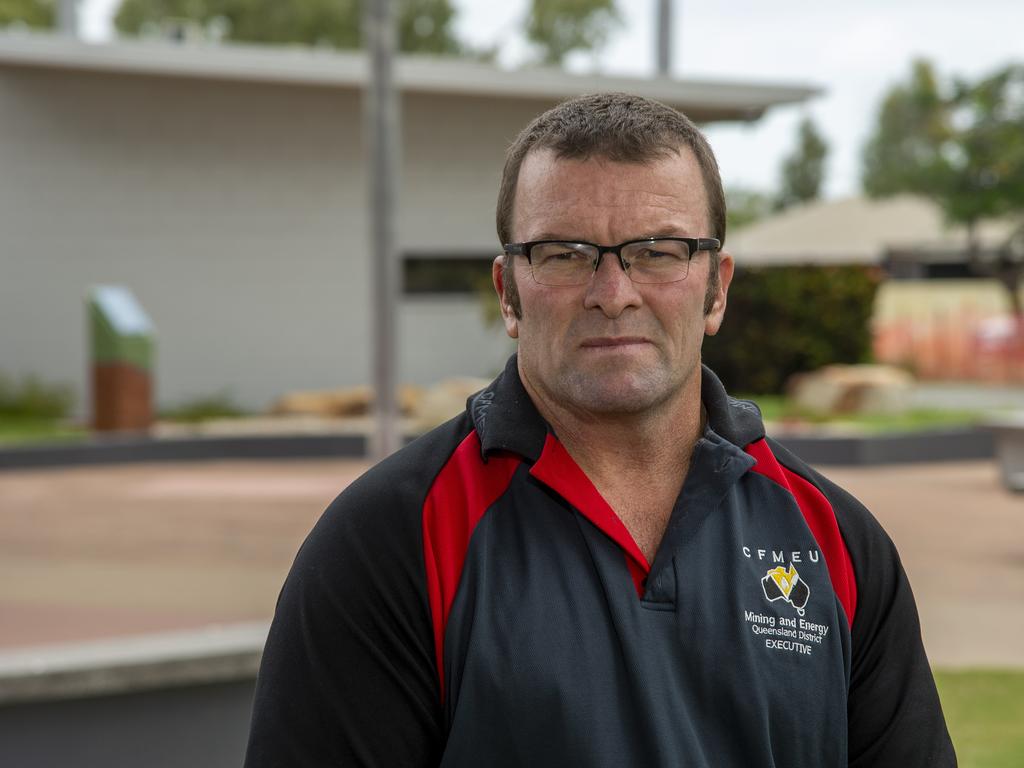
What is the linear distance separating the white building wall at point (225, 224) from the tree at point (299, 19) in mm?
26875

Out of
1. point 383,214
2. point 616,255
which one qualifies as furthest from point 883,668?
point 383,214

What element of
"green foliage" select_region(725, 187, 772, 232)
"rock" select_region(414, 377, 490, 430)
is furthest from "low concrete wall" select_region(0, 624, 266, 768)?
"green foliage" select_region(725, 187, 772, 232)

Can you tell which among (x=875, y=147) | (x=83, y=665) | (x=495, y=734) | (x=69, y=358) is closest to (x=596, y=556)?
(x=495, y=734)

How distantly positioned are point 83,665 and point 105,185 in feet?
59.3

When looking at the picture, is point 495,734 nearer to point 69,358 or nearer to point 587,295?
point 587,295

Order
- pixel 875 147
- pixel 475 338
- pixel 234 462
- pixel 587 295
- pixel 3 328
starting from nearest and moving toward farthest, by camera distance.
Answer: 1. pixel 587 295
2. pixel 234 462
3. pixel 3 328
4. pixel 475 338
5. pixel 875 147

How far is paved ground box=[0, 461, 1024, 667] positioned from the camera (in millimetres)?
8367

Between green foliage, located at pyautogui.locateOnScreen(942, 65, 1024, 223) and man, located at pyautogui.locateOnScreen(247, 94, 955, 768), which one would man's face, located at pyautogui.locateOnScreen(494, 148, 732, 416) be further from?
green foliage, located at pyautogui.locateOnScreen(942, 65, 1024, 223)

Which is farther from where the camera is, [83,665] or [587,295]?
[83,665]

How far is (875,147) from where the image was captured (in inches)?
3740

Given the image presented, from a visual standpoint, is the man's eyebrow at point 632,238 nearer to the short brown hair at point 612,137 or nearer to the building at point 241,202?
the short brown hair at point 612,137

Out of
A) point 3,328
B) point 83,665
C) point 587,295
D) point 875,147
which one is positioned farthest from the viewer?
point 875,147

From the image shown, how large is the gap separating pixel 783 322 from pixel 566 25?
Result: 34137 mm

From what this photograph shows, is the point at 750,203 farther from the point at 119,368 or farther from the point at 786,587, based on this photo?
the point at 786,587
